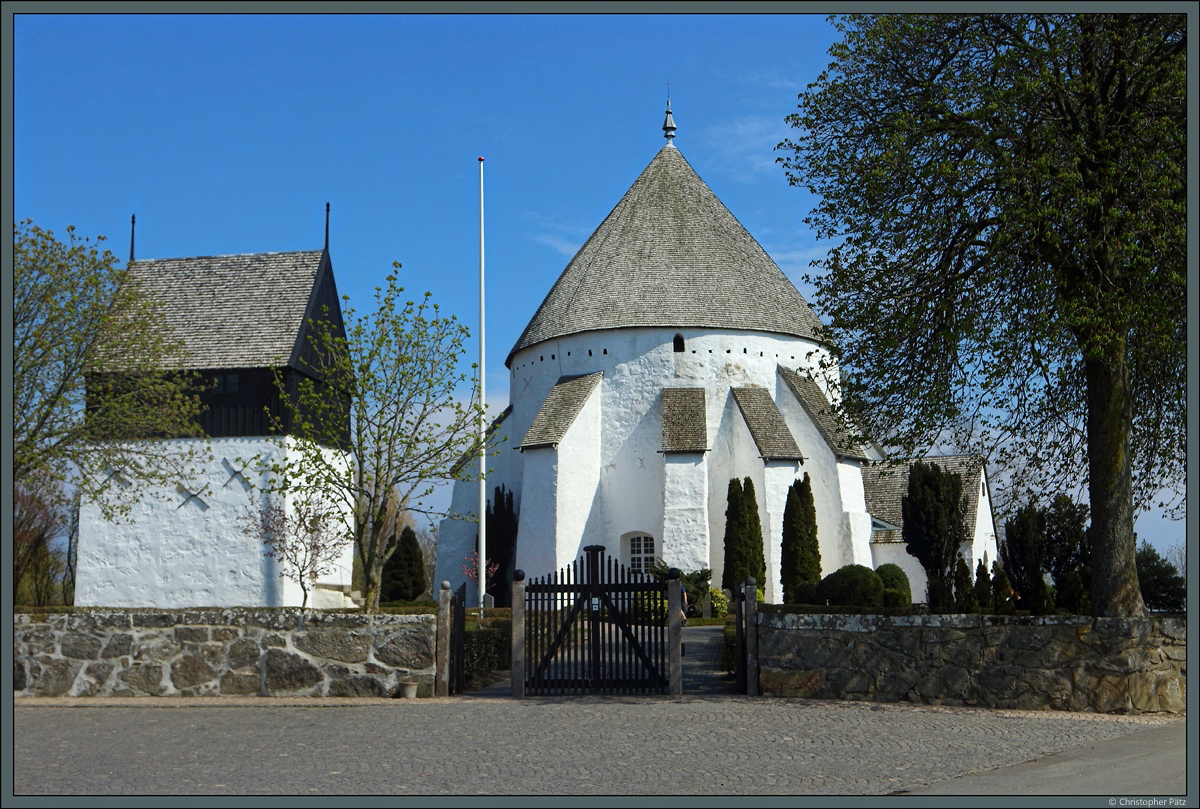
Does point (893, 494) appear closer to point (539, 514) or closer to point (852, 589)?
point (539, 514)

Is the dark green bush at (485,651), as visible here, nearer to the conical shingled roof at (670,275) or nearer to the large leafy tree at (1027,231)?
the large leafy tree at (1027,231)

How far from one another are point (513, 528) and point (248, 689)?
71.9 feet

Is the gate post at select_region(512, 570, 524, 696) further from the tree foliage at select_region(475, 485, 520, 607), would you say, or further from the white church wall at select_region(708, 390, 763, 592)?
the tree foliage at select_region(475, 485, 520, 607)

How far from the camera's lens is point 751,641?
1429 cm

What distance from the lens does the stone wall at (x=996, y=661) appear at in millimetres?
12617

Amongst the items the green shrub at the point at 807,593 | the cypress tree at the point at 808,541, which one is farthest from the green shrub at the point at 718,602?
the green shrub at the point at 807,593

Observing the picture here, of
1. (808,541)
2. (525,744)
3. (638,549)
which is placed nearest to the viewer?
(525,744)

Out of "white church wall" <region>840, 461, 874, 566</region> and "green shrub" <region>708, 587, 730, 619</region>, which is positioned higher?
"white church wall" <region>840, 461, 874, 566</region>

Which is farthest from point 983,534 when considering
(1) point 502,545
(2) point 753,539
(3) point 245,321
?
(3) point 245,321

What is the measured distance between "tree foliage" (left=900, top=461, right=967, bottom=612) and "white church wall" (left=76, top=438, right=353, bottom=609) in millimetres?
19863

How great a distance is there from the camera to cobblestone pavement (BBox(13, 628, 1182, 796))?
29.2 ft

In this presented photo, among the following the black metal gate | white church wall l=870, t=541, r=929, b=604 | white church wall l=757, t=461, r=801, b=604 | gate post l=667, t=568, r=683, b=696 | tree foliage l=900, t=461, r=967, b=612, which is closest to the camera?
gate post l=667, t=568, r=683, b=696

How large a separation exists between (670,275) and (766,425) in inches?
253

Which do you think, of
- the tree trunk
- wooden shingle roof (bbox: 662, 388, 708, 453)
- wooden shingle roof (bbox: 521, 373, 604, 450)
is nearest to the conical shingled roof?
wooden shingle roof (bbox: 521, 373, 604, 450)
